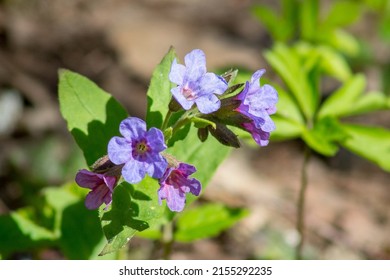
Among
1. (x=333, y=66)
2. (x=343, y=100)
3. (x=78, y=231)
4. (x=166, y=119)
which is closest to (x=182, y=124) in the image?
(x=166, y=119)

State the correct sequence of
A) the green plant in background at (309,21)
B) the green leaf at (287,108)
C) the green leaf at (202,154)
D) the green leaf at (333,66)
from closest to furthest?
the green leaf at (202,154) → the green leaf at (287,108) → the green leaf at (333,66) → the green plant in background at (309,21)

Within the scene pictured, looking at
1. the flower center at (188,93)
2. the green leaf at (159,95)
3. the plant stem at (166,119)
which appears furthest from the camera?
the green leaf at (159,95)

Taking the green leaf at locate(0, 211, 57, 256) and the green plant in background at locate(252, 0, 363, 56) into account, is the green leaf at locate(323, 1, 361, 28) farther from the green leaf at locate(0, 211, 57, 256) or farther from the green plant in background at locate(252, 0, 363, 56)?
the green leaf at locate(0, 211, 57, 256)

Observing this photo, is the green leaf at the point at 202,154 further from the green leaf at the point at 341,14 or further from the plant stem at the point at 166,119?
the green leaf at the point at 341,14

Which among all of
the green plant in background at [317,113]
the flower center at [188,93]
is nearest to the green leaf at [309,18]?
the green plant in background at [317,113]

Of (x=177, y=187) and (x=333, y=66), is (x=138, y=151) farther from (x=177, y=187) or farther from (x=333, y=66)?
(x=333, y=66)

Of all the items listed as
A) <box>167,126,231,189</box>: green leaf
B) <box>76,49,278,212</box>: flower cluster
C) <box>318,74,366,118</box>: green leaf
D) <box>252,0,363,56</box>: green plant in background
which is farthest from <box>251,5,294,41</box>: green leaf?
<box>76,49,278,212</box>: flower cluster
